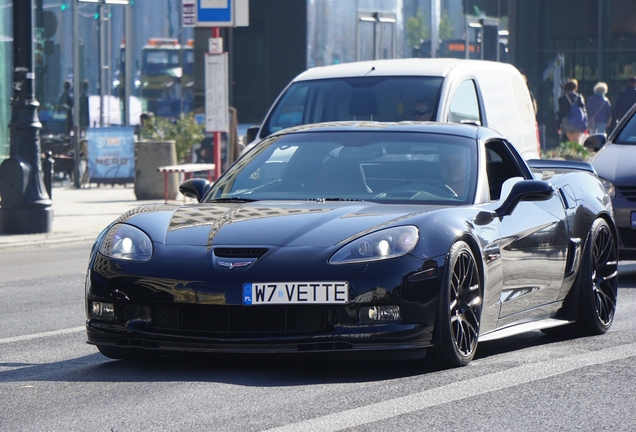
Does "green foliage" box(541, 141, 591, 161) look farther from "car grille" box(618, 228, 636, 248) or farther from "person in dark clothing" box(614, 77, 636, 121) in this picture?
"car grille" box(618, 228, 636, 248)

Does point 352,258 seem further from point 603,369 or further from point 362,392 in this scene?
point 603,369

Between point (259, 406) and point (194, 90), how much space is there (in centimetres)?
2365

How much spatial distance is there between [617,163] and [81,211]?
961 centimetres

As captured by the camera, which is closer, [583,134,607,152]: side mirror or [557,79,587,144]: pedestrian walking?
[583,134,607,152]: side mirror

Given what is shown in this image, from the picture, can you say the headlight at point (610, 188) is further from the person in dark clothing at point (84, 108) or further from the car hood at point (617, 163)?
the person in dark clothing at point (84, 108)

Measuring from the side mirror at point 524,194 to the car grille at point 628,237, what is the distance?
13.6 ft

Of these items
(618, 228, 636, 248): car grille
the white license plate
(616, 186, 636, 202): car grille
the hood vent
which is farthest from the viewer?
(616, 186, 636, 202): car grille

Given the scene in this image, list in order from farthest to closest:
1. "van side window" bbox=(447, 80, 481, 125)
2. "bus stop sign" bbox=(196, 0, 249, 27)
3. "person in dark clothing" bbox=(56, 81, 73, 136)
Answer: "person in dark clothing" bbox=(56, 81, 73, 136) < "bus stop sign" bbox=(196, 0, 249, 27) < "van side window" bbox=(447, 80, 481, 125)

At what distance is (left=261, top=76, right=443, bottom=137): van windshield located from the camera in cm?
1281

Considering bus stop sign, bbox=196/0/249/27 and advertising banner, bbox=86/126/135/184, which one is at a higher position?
bus stop sign, bbox=196/0/249/27

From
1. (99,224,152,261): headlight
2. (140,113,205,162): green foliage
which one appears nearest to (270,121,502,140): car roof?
(99,224,152,261): headlight

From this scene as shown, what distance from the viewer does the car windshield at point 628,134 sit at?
41.7 feet

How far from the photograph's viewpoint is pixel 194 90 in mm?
28984

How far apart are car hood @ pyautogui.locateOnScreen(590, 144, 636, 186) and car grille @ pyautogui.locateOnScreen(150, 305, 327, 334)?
5.86m
